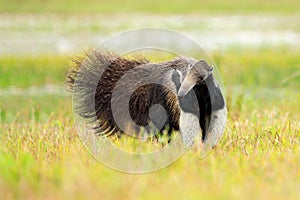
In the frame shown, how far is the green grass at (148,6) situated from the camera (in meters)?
35.2

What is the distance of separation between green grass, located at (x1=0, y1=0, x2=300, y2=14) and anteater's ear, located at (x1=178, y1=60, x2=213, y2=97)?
28004mm

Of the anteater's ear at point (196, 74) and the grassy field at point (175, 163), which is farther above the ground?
the anteater's ear at point (196, 74)

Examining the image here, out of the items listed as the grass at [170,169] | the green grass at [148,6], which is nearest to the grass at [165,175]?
the grass at [170,169]

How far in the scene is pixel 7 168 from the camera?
4.82m

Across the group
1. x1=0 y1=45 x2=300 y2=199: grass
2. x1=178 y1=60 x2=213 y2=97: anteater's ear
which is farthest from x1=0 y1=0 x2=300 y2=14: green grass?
x1=178 y1=60 x2=213 y2=97: anteater's ear

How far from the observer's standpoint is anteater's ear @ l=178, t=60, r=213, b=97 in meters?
6.23

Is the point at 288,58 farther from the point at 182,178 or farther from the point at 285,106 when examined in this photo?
the point at 182,178

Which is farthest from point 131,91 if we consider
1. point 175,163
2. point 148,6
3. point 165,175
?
point 148,6

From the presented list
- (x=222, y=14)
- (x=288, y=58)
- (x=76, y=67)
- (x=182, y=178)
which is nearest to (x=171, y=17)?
(x=222, y=14)

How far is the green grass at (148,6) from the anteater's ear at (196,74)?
1103 inches

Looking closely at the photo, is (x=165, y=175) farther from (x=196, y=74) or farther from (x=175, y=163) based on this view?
(x=196, y=74)

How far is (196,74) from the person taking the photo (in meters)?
6.35

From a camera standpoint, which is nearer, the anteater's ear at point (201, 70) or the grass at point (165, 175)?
the grass at point (165, 175)

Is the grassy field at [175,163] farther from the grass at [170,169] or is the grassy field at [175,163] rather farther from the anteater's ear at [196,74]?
the anteater's ear at [196,74]
